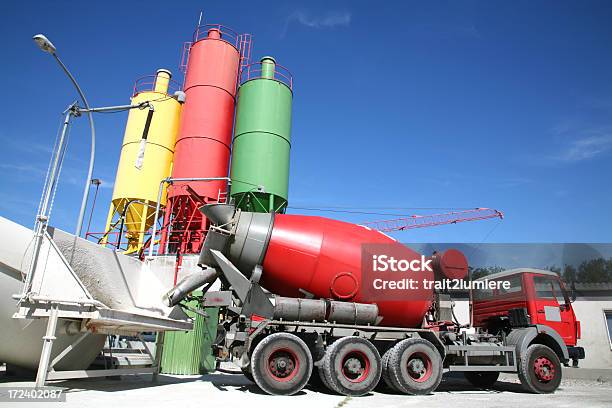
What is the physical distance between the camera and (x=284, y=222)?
10414 millimetres

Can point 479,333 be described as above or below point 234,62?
below

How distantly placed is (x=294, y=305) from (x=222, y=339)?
5.74 feet

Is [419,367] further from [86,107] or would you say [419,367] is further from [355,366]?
[86,107]

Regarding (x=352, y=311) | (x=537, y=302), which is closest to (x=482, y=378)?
(x=537, y=302)

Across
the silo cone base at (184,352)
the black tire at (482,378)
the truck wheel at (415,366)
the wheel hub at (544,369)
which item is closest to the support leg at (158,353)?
the silo cone base at (184,352)

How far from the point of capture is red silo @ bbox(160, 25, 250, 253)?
25.8 m

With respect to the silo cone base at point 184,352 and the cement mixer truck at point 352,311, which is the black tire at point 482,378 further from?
the silo cone base at point 184,352

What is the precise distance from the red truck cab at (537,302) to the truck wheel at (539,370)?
690mm

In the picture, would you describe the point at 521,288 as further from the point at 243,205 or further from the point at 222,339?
the point at 243,205

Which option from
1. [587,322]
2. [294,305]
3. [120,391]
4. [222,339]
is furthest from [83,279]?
[587,322]

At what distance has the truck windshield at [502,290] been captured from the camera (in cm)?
1155

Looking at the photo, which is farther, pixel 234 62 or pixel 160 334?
pixel 234 62

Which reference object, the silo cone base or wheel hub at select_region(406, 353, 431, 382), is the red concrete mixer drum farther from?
the silo cone base

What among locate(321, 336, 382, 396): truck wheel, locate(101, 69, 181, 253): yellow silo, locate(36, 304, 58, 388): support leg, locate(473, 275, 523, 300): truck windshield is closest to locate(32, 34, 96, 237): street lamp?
locate(36, 304, 58, 388): support leg
